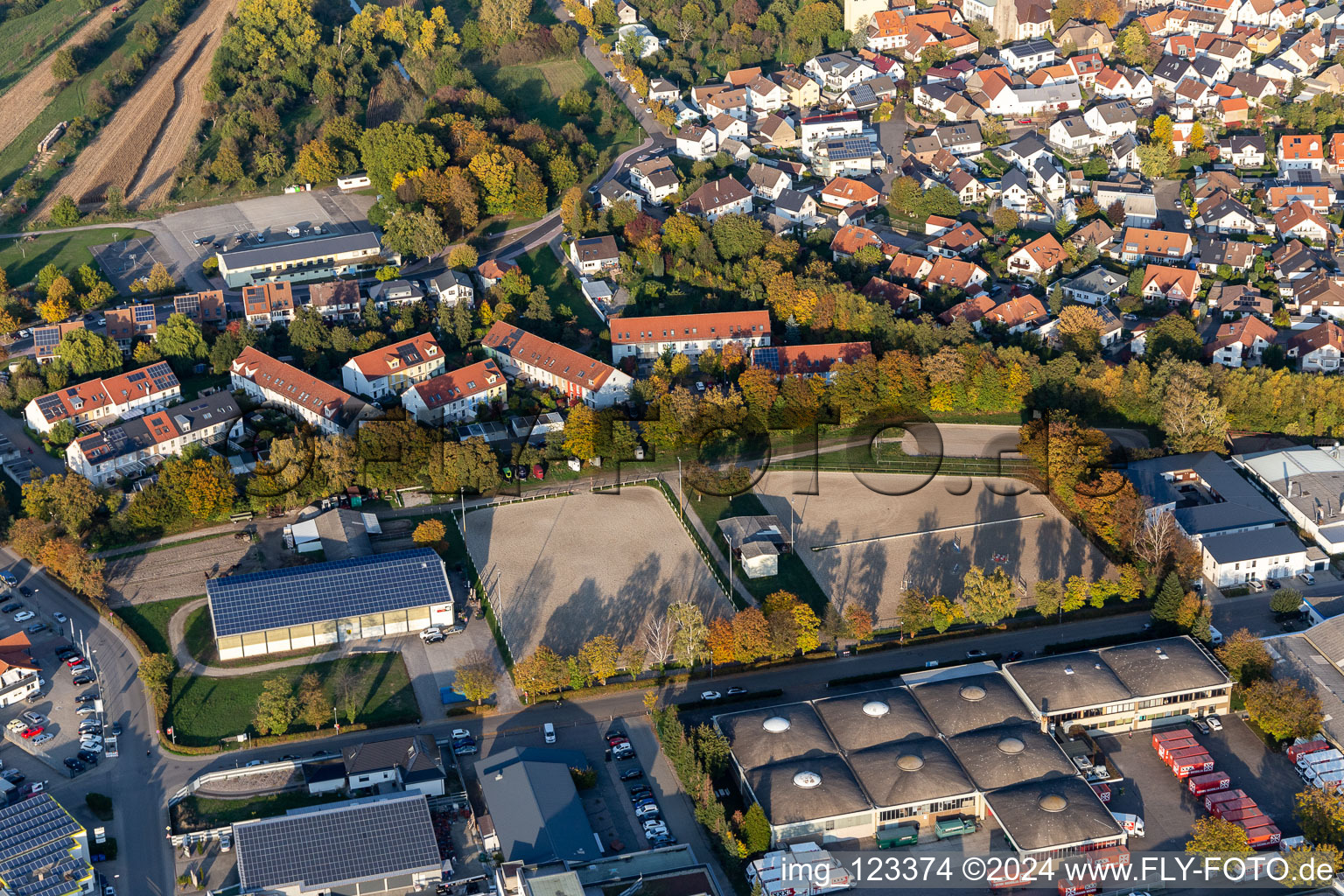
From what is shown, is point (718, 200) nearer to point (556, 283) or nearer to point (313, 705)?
point (556, 283)

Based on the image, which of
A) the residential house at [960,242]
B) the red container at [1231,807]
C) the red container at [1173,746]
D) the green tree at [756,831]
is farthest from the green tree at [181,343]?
the red container at [1231,807]

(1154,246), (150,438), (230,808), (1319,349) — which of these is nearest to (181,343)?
(150,438)

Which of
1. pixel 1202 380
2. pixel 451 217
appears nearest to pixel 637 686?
pixel 1202 380

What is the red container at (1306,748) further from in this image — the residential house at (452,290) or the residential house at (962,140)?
the residential house at (962,140)

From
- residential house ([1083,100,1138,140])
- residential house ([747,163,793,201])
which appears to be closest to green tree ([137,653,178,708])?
residential house ([747,163,793,201])

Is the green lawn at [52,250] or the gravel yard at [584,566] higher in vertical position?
the green lawn at [52,250]
